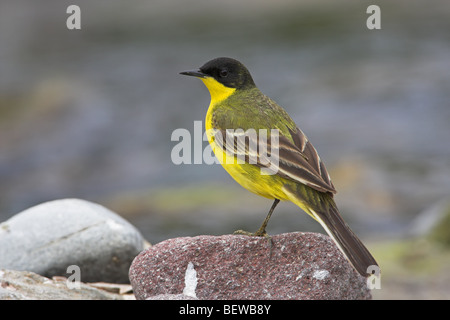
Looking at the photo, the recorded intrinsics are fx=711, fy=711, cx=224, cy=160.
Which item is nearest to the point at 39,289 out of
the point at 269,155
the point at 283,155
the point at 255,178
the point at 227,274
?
the point at 227,274

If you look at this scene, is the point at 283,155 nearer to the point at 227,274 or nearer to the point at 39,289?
the point at 227,274

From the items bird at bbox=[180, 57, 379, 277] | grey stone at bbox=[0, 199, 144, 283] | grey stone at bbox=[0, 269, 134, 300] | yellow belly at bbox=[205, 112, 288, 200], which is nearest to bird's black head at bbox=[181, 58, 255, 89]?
bird at bbox=[180, 57, 379, 277]

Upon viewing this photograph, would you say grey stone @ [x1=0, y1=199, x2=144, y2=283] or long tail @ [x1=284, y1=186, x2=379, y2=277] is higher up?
long tail @ [x1=284, y1=186, x2=379, y2=277]

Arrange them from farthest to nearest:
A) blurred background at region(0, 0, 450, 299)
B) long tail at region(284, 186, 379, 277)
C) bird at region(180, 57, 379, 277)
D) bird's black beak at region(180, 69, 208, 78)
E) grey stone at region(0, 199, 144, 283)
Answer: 1. blurred background at region(0, 0, 450, 299)
2. grey stone at region(0, 199, 144, 283)
3. bird's black beak at region(180, 69, 208, 78)
4. bird at region(180, 57, 379, 277)
5. long tail at region(284, 186, 379, 277)

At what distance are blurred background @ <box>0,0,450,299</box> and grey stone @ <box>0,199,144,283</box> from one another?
4335mm

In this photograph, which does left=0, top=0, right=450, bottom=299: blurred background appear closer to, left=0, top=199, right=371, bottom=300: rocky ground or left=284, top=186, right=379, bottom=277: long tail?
left=0, top=199, right=371, bottom=300: rocky ground

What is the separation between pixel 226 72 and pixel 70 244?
2594 mm

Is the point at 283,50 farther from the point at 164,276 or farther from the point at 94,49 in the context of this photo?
the point at 164,276

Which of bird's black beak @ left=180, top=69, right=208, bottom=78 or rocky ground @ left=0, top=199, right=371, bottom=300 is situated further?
bird's black beak @ left=180, top=69, right=208, bottom=78

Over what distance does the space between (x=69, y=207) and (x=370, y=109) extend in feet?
41.5

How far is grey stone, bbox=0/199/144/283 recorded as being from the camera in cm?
796

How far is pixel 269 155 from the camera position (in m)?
6.67

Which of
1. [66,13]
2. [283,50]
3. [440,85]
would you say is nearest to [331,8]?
[283,50]

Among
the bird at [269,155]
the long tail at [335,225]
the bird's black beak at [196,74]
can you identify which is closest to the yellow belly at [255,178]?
the bird at [269,155]
